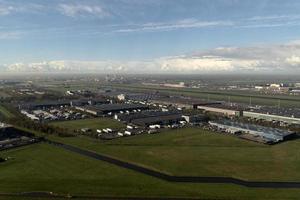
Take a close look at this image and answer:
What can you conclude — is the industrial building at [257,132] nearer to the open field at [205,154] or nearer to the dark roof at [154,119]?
the open field at [205,154]

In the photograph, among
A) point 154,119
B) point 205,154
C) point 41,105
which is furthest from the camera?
point 41,105

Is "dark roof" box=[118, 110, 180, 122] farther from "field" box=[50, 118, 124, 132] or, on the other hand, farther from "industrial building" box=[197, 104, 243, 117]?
"industrial building" box=[197, 104, 243, 117]

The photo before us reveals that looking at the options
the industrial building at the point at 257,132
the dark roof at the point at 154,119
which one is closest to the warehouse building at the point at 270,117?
the industrial building at the point at 257,132

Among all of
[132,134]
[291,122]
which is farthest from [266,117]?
[132,134]

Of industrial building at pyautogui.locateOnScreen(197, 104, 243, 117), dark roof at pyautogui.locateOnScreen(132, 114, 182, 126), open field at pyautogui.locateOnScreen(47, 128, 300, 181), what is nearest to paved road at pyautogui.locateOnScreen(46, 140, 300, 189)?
open field at pyautogui.locateOnScreen(47, 128, 300, 181)

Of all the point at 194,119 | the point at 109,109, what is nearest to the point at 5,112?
the point at 109,109

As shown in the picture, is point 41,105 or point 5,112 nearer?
point 5,112

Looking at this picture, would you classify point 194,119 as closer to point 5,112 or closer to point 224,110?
point 224,110
